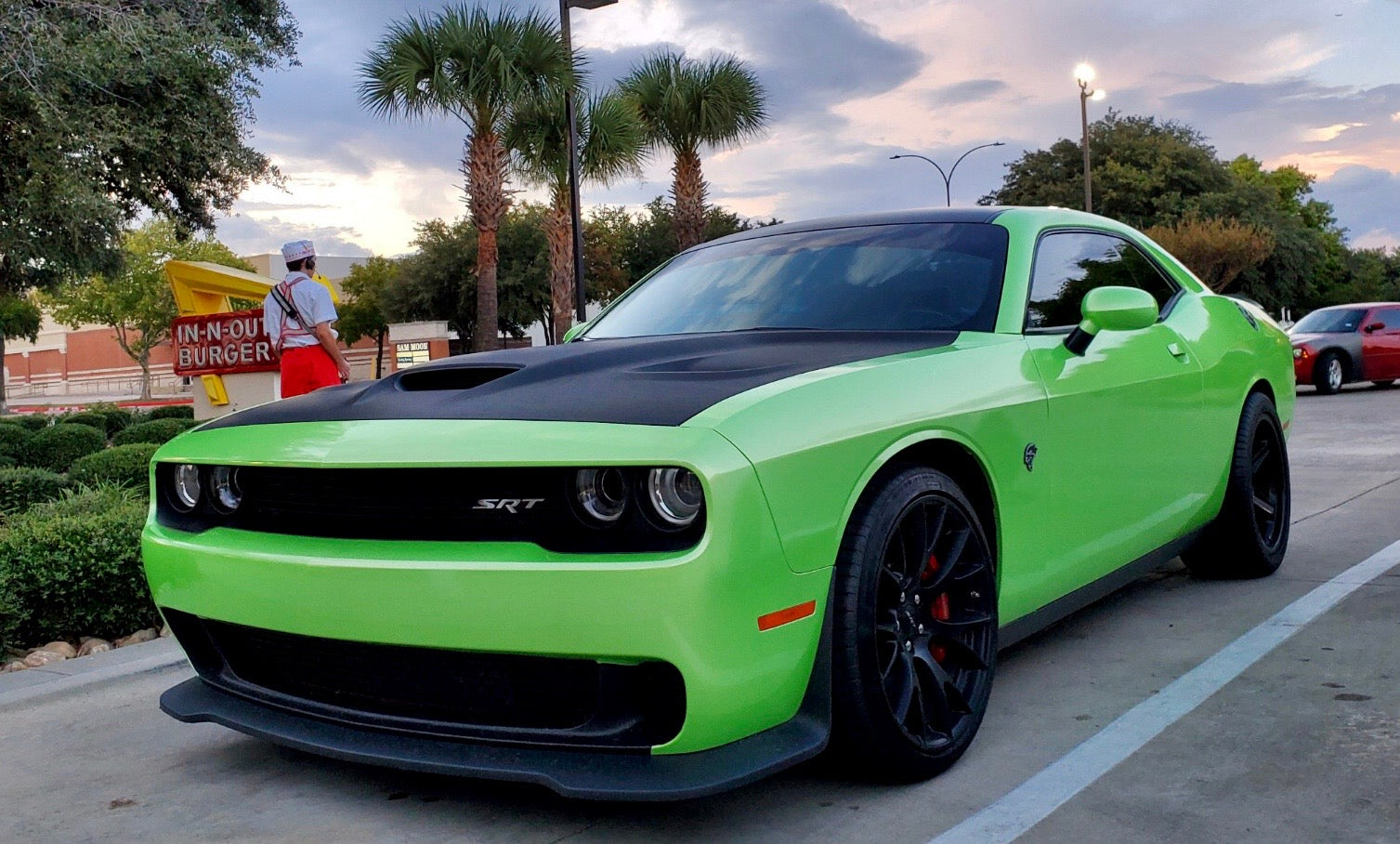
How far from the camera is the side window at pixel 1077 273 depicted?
12.9ft

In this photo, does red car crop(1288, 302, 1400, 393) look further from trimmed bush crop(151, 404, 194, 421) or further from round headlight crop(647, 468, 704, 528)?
round headlight crop(647, 468, 704, 528)

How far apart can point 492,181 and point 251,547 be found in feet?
75.5

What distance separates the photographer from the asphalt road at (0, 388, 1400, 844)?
2791 mm

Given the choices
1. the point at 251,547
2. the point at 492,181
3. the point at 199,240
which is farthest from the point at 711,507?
the point at 199,240

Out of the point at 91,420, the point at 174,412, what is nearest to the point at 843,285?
the point at 91,420

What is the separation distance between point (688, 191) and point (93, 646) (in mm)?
24256

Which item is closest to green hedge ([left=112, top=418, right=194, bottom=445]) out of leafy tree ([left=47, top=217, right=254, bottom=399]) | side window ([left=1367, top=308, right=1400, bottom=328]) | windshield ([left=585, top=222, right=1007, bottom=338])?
windshield ([left=585, top=222, right=1007, bottom=338])

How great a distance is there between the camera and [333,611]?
2688mm

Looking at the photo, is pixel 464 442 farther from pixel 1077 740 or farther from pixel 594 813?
pixel 1077 740

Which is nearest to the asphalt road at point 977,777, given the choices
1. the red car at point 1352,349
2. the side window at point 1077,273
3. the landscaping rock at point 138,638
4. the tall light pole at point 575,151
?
the landscaping rock at point 138,638

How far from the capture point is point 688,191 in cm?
2861

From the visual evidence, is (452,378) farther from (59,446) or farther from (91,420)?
(91,420)

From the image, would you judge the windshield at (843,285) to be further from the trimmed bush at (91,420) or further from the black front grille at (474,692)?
the trimmed bush at (91,420)

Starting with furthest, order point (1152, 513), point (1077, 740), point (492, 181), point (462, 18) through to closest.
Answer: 1. point (492, 181)
2. point (462, 18)
3. point (1152, 513)
4. point (1077, 740)
